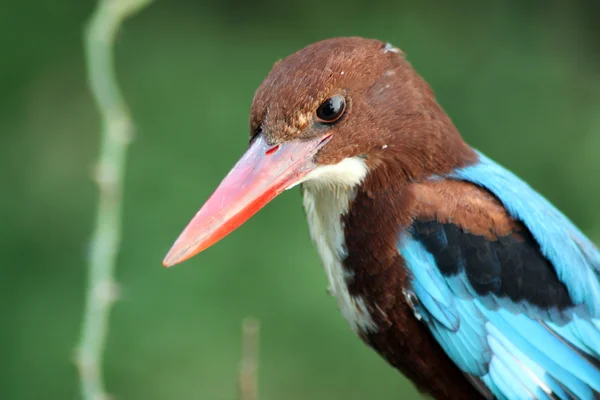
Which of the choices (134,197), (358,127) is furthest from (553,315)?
(134,197)

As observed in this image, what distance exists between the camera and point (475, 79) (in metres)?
4.43

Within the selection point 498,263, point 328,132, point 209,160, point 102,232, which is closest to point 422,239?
point 498,263

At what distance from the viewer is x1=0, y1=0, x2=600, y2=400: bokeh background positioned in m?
3.92

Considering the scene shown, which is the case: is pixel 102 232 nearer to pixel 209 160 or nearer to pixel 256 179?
pixel 256 179

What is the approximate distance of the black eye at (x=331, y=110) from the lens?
86.3 inches

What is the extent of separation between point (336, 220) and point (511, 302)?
434 mm

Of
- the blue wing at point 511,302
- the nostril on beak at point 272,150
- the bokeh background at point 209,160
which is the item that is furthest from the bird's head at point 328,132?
the bokeh background at point 209,160

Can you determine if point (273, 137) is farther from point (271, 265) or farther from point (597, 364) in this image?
point (271, 265)

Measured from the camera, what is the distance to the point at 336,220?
2.33 m

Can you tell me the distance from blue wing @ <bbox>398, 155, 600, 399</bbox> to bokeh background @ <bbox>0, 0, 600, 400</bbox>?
1625 mm

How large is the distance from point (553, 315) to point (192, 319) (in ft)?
6.37

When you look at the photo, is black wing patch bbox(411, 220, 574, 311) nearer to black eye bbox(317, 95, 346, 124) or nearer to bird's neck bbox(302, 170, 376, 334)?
bird's neck bbox(302, 170, 376, 334)

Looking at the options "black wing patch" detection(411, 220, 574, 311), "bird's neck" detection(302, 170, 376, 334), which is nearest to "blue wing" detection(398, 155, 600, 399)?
"black wing patch" detection(411, 220, 574, 311)

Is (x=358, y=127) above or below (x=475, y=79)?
below
